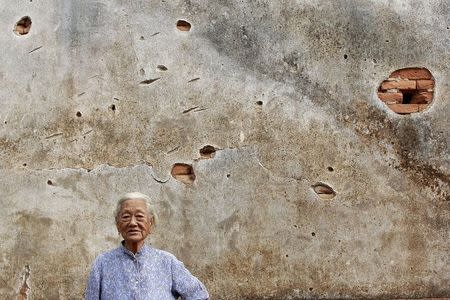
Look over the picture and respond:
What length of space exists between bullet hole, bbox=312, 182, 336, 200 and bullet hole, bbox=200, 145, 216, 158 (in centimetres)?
77

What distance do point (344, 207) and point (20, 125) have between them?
2.46m

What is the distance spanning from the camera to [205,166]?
559 cm

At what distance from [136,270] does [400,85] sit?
115 inches

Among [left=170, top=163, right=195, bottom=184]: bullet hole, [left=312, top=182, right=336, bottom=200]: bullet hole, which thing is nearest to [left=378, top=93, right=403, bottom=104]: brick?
[left=312, top=182, right=336, bottom=200]: bullet hole

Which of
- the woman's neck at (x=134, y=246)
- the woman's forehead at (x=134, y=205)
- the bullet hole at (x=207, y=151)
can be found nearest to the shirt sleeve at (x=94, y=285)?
the woman's neck at (x=134, y=246)

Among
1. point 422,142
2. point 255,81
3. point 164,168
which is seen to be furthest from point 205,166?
point 422,142

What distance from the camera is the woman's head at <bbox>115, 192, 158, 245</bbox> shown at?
345 cm

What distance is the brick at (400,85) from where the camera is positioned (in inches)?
220

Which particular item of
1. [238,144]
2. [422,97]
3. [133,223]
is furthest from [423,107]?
[133,223]

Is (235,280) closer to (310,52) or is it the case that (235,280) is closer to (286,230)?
(286,230)

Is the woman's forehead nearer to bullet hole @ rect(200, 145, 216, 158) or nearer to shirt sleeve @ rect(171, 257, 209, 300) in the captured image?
shirt sleeve @ rect(171, 257, 209, 300)

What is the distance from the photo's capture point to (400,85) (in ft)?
18.4

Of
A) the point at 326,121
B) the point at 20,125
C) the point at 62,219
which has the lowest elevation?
the point at 62,219

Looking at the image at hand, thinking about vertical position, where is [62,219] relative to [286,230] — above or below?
below
